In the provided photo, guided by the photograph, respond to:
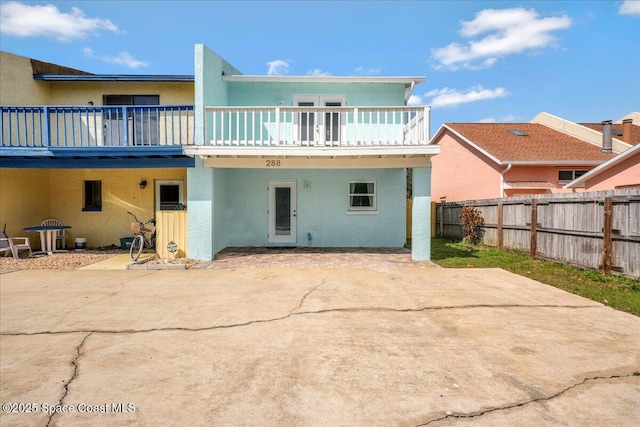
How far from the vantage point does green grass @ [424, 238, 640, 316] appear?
631 cm

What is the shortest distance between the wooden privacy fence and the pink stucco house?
4963 millimetres

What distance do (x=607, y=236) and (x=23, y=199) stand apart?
1659 centimetres

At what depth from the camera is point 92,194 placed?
12461 millimetres

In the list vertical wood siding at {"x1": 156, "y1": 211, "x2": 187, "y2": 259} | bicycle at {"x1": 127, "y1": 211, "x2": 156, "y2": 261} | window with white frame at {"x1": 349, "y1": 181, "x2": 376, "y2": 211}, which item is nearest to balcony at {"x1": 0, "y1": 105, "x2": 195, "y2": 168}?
vertical wood siding at {"x1": 156, "y1": 211, "x2": 187, "y2": 259}

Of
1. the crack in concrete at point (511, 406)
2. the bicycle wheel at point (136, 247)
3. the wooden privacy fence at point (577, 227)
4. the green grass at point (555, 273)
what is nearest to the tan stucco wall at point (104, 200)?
the bicycle wheel at point (136, 247)

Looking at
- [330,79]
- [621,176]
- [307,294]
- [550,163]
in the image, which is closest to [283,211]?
[330,79]

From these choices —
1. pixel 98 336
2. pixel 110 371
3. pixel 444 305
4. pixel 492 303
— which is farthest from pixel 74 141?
pixel 492 303

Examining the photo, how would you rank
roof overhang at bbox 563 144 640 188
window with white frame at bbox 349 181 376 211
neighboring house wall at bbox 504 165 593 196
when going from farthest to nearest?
neighboring house wall at bbox 504 165 593 196 < window with white frame at bbox 349 181 376 211 < roof overhang at bbox 563 144 640 188

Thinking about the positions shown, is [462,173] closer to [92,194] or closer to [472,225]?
[472,225]

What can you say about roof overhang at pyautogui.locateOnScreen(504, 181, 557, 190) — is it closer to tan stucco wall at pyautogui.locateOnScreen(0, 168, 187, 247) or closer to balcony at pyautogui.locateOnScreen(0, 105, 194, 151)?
Answer: balcony at pyautogui.locateOnScreen(0, 105, 194, 151)

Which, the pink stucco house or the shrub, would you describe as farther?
the pink stucco house

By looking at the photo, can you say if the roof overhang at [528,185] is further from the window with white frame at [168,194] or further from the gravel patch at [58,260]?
the gravel patch at [58,260]

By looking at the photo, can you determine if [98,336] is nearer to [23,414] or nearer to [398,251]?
[23,414]

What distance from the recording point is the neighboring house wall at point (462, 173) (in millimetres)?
17344
